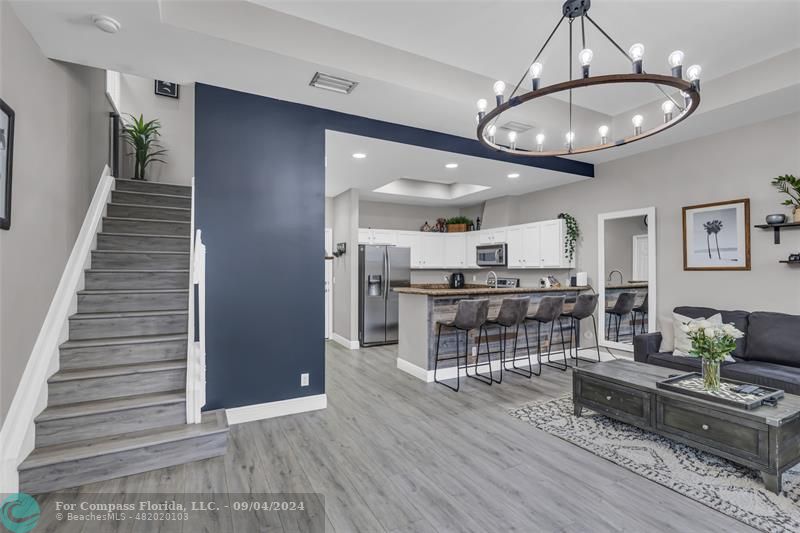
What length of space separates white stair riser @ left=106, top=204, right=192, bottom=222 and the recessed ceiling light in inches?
79.4

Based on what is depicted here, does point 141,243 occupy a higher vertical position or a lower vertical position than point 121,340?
higher

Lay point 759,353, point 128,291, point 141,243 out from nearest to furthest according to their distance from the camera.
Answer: point 128,291 → point 759,353 → point 141,243

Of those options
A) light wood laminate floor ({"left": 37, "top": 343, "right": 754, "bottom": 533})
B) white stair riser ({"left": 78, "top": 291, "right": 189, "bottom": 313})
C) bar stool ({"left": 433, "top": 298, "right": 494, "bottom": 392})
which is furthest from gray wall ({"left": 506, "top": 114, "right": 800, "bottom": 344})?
white stair riser ({"left": 78, "top": 291, "right": 189, "bottom": 313})

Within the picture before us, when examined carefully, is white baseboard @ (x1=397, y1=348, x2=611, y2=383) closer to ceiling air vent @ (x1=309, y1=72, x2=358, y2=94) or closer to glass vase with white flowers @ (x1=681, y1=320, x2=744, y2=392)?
glass vase with white flowers @ (x1=681, y1=320, x2=744, y2=392)

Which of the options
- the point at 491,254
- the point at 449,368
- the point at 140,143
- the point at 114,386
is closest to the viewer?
the point at 114,386

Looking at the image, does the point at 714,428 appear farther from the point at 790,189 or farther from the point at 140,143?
the point at 140,143

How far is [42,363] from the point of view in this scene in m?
2.58

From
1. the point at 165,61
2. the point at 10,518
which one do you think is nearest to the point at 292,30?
the point at 165,61

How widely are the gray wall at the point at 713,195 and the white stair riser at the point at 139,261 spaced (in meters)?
4.95

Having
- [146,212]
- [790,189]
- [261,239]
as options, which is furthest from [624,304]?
[146,212]

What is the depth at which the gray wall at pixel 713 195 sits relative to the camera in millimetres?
3701

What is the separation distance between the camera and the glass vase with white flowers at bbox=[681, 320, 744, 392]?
2525mm

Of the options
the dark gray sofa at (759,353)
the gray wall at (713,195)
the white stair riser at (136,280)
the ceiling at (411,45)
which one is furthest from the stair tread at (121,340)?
the gray wall at (713,195)

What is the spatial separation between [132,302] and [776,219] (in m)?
5.91
